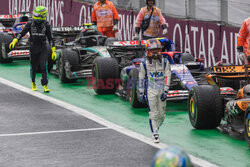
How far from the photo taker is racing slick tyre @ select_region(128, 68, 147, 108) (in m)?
12.0

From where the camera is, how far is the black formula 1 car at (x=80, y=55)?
1526 cm

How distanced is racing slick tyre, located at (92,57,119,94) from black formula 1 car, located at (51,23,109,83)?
1.35 metres

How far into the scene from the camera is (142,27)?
627 inches

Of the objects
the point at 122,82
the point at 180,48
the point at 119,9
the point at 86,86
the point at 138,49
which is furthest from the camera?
the point at 119,9

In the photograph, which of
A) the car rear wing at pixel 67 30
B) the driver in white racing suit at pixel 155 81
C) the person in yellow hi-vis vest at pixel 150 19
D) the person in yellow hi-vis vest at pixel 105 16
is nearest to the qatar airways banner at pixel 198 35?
the person in yellow hi-vis vest at pixel 150 19

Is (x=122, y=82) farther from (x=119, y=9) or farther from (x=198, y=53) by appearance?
(x=119, y=9)

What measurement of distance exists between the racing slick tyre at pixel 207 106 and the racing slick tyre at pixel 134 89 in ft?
7.03

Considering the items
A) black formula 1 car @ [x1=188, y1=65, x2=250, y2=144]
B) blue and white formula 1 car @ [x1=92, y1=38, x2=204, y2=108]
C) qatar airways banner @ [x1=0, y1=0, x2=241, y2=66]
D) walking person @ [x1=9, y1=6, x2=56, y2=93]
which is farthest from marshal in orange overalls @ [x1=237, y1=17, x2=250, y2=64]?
walking person @ [x1=9, y1=6, x2=56, y2=93]

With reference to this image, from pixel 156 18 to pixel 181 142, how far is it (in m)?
6.93

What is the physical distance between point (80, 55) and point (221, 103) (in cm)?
634

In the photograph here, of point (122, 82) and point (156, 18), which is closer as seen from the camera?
point (122, 82)

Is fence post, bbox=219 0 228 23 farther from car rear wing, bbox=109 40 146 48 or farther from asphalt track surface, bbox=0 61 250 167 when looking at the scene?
asphalt track surface, bbox=0 61 250 167

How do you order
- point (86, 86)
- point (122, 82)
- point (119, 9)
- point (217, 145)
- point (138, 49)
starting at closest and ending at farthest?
point (217, 145) → point (122, 82) → point (138, 49) → point (86, 86) → point (119, 9)

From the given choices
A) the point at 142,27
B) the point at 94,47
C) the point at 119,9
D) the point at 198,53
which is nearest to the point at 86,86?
the point at 94,47
